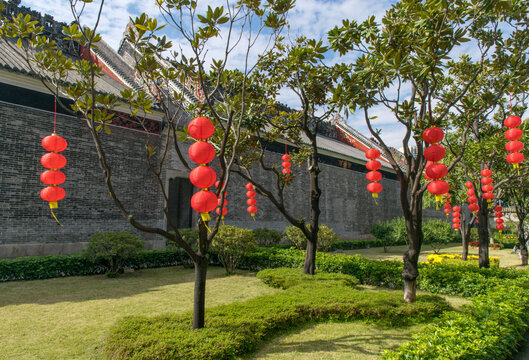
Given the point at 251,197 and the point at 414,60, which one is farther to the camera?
the point at 251,197

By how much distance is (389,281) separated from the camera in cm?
805

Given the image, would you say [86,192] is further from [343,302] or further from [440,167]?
[440,167]

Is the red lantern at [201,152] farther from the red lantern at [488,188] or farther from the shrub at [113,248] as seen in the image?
the red lantern at [488,188]

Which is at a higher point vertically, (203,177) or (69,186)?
(69,186)

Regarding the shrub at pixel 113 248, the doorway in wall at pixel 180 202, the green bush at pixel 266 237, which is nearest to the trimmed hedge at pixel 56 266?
the shrub at pixel 113 248

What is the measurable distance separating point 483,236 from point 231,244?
7245 millimetres

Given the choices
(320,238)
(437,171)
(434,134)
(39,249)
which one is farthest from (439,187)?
(39,249)

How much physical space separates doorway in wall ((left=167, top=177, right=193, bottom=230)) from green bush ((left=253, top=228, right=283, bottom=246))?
2.90 m

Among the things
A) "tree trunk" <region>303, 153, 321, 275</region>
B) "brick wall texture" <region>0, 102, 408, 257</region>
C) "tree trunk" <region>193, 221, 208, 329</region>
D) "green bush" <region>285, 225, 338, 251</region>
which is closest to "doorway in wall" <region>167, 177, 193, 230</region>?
"brick wall texture" <region>0, 102, 408, 257</region>

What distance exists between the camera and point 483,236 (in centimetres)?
943

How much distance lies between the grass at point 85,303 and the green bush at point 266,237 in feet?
15.0

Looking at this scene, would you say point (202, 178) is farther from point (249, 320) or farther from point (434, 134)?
point (434, 134)

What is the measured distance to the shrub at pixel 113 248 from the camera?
8.70 meters

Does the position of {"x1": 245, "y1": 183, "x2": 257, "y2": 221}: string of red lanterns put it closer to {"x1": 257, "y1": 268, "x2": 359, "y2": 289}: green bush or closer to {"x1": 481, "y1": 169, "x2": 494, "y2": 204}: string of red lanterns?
{"x1": 257, "y1": 268, "x2": 359, "y2": 289}: green bush
